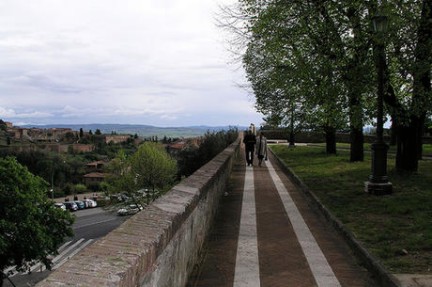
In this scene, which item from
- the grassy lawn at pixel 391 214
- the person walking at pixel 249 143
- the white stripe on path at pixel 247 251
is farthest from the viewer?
the person walking at pixel 249 143

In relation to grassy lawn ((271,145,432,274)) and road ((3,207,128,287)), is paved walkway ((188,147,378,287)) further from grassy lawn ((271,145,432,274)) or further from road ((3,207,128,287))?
road ((3,207,128,287))

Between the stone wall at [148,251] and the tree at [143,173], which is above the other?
the stone wall at [148,251]

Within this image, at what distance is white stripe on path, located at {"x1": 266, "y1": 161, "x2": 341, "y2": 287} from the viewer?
583cm

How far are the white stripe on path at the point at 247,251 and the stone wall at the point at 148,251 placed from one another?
0.61 m

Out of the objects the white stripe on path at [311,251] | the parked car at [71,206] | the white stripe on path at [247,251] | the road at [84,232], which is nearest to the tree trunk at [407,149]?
the white stripe on path at [311,251]

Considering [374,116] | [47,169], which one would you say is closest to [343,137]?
[374,116]

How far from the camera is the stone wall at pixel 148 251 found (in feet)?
8.79

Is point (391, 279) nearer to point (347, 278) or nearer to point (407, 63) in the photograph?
point (347, 278)

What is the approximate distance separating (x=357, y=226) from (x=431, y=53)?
21.6 feet

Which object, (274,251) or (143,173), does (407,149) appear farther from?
(143,173)

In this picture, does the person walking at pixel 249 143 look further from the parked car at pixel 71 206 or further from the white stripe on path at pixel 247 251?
the parked car at pixel 71 206

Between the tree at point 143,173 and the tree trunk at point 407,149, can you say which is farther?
the tree at point 143,173

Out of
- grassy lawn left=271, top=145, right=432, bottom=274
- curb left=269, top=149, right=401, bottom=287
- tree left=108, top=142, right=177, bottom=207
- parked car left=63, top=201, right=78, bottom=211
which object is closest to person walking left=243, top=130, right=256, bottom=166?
grassy lawn left=271, top=145, right=432, bottom=274

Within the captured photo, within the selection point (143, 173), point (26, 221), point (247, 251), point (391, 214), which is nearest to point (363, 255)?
point (247, 251)
